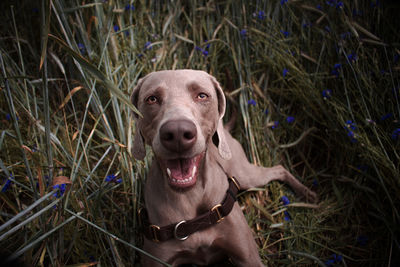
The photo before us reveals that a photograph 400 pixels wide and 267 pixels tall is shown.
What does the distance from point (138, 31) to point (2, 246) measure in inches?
91.1

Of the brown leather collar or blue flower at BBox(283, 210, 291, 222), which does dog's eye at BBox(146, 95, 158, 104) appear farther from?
blue flower at BBox(283, 210, 291, 222)

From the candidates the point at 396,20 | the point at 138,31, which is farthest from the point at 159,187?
the point at 396,20

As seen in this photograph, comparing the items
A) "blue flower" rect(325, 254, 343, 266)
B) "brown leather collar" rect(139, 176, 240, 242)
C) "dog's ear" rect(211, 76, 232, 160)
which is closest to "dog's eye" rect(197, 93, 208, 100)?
"dog's ear" rect(211, 76, 232, 160)

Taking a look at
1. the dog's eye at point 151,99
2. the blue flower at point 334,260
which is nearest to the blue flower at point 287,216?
the blue flower at point 334,260

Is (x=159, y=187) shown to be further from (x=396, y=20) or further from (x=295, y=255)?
(x=396, y=20)

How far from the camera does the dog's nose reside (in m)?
1.39

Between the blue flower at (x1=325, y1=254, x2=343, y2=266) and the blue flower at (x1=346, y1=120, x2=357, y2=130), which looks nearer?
the blue flower at (x1=325, y1=254, x2=343, y2=266)

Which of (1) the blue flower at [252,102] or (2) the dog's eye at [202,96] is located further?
Answer: (1) the blue flower at [252,102]

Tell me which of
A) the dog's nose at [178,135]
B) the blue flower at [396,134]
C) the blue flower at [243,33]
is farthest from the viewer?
the blue flower at [243,33]

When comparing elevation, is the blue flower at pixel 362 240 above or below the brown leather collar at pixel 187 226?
below

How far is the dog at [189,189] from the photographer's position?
1662 mm

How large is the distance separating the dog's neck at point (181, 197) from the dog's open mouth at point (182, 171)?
137 mm

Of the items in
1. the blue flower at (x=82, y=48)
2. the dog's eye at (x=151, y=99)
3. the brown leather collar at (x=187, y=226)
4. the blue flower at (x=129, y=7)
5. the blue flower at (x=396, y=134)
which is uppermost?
the blue flower at (x=129, y=7)

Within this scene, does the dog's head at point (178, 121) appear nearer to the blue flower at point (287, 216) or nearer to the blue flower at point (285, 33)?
the blue flower at point (287, 216)
